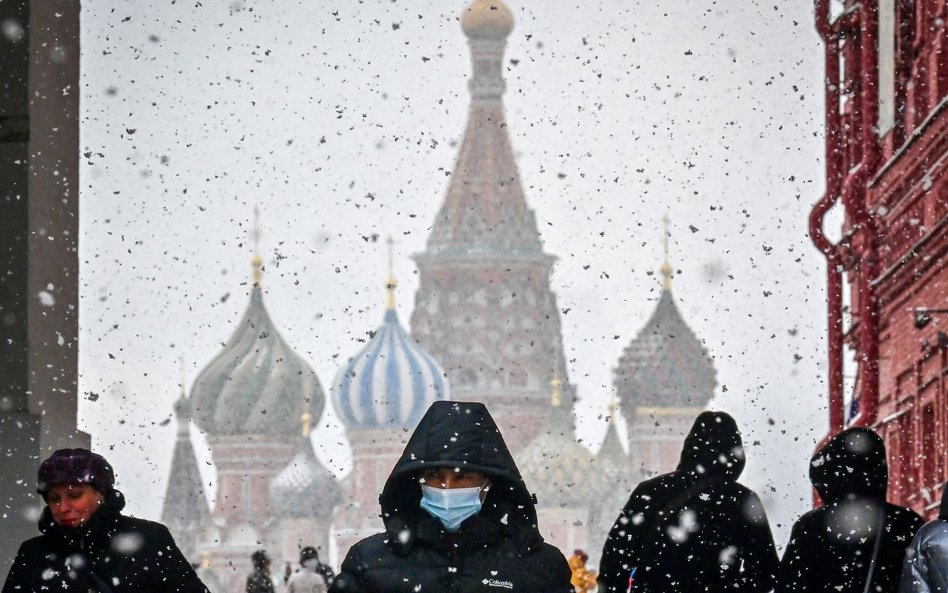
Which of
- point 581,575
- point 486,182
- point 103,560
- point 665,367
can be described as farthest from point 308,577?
point 486,182

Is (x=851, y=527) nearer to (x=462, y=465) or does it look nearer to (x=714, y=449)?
(x=714, y=449)

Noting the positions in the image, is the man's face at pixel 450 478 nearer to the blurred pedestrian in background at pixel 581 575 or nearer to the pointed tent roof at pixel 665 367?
the blurred pedestrian in background at pixel 581 575

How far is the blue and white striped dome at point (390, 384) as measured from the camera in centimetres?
10412

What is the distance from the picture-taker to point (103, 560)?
5.46m

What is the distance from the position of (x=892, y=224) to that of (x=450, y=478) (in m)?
10.9

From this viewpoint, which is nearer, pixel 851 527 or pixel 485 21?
pixel 851 527

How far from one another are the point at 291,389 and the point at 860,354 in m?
91.4

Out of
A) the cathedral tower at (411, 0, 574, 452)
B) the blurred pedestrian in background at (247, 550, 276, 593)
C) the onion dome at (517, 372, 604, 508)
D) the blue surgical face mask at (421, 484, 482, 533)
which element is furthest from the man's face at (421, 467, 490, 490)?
the cathedral tower at (411, 0, 574, 452)

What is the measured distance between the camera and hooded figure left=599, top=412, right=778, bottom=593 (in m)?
6.83

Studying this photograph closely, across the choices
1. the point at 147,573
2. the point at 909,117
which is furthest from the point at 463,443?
the point at 909,117

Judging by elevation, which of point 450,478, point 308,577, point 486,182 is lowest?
point 308,577

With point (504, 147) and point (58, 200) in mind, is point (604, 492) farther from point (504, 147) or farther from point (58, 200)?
point (58, 200)

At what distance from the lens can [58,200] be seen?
701 centimetres

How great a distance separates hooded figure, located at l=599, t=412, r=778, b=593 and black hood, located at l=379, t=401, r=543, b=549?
1835 mm
